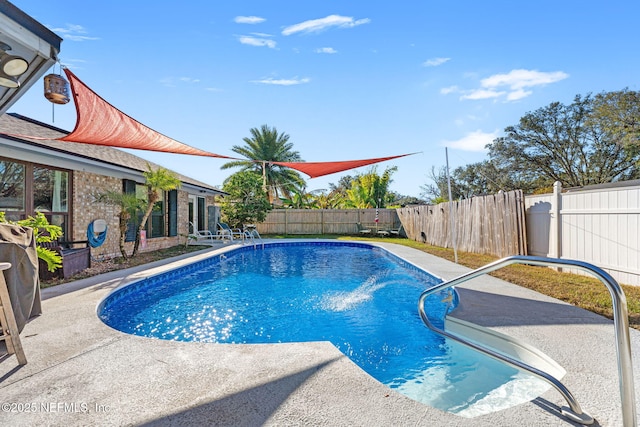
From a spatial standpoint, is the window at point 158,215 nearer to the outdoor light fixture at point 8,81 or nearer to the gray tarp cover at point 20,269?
the outdoor light fixture at point 8,81

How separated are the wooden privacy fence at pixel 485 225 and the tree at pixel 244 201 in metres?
8.34

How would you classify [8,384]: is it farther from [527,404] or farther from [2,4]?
[527,404]

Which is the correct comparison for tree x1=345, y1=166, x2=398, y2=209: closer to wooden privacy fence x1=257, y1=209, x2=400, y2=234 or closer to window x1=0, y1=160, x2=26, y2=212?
wooden privacy fence x1=257, y1=209, x2=400, y2=234

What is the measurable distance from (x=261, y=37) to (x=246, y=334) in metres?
8.75

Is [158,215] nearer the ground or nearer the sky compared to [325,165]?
nearer the ground

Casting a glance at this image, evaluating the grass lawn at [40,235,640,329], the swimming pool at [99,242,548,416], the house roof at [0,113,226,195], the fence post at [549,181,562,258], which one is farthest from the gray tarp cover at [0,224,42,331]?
the fence post at [549,181,562,258]

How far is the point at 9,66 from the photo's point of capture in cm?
307

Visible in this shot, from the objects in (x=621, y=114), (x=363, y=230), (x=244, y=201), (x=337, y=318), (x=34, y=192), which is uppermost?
(x=621, y=114)

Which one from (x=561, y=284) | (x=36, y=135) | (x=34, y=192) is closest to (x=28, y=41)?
(x=34, y=192)

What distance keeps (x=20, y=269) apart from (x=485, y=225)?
35.1 ft

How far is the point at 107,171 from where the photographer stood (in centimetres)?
931

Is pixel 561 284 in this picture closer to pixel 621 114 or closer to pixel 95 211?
pixel 95 211

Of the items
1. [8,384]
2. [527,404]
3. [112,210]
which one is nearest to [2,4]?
[8,384]

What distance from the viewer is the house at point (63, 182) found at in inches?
260
